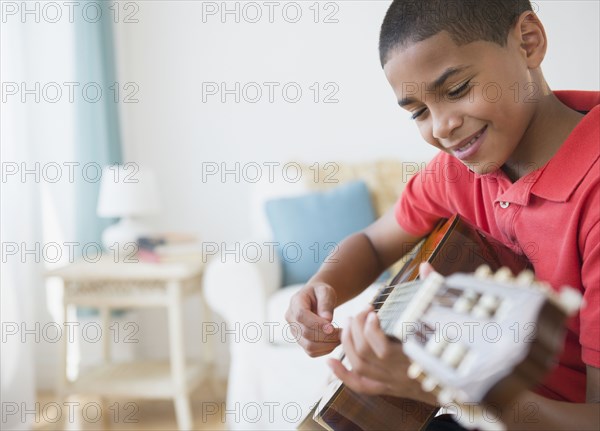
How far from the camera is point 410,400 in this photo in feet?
2.48

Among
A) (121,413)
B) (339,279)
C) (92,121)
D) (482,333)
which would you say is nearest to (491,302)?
(482,333)

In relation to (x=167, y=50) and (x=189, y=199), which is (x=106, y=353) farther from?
(x=167, y=50)

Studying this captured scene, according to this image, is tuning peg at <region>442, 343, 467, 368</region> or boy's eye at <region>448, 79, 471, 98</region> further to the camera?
boy's eye at <region>448, 79, 471, 98</region>

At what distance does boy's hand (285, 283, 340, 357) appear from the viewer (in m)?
0.87

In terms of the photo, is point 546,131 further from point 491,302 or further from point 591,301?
point 491,302

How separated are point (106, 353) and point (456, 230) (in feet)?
6.04

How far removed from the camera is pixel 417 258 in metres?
0.94

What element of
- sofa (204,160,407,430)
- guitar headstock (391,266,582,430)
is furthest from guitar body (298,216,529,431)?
sofa (204,160,407,430)

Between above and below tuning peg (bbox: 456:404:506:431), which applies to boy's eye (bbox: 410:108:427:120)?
above

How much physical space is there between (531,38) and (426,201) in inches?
13.4

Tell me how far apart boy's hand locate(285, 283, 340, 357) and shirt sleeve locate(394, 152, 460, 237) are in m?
0.21

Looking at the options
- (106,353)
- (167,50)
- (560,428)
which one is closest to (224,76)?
(167,50)

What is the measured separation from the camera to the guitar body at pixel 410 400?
2.47 feet

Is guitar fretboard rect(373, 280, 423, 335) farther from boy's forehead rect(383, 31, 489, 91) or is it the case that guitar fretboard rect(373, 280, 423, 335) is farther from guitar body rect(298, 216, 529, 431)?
boy's forehead rect(383, 31, 489, 91)
